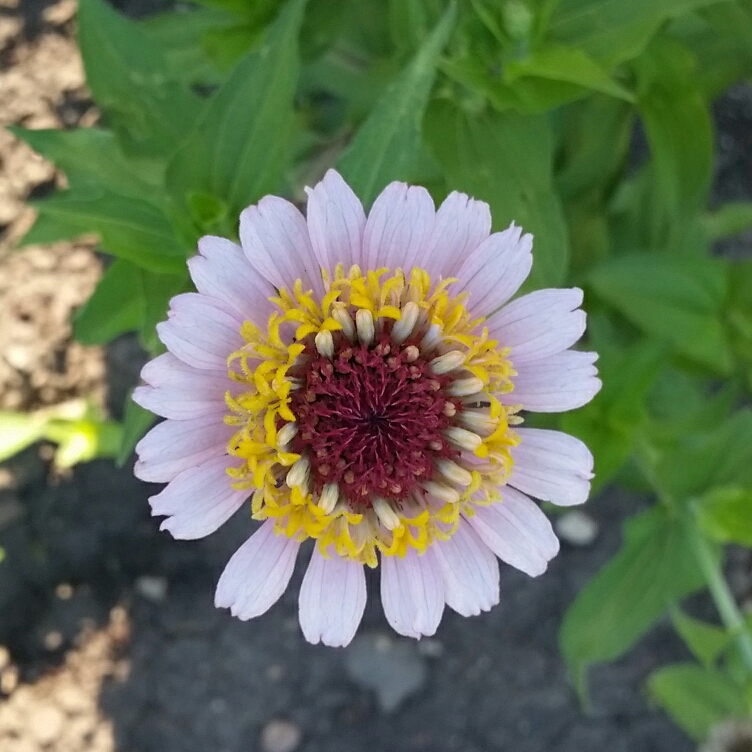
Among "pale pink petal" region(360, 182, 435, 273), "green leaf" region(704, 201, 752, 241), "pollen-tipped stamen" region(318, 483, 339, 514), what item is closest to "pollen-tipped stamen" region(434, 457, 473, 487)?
"pollen-tipped stamen" region(318, 483, 339, 514)

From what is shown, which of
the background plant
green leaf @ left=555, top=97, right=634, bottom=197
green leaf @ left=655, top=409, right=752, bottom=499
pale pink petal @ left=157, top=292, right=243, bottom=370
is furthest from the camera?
green leaf @ left=555, top=97, right=634, bottom=197

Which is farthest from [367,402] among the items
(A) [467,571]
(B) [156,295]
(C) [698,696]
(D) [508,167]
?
(C) [698,696]

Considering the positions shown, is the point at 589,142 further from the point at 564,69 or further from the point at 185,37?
the point at 185,37

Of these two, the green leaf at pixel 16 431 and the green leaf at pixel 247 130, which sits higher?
the green leaf at pixel 247 130

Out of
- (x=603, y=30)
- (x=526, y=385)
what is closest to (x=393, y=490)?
(x=526, y=385)

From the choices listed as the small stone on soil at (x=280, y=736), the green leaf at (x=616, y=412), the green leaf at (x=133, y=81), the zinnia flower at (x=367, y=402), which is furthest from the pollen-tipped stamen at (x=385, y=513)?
the small stone on soil at (x=280, y=736)

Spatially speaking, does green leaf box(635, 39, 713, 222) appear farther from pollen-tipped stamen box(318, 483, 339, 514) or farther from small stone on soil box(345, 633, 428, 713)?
small stone on soil box(345, 633, 428, 713)

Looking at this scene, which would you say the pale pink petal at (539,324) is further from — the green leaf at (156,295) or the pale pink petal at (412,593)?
the green leaf at (156,295)
